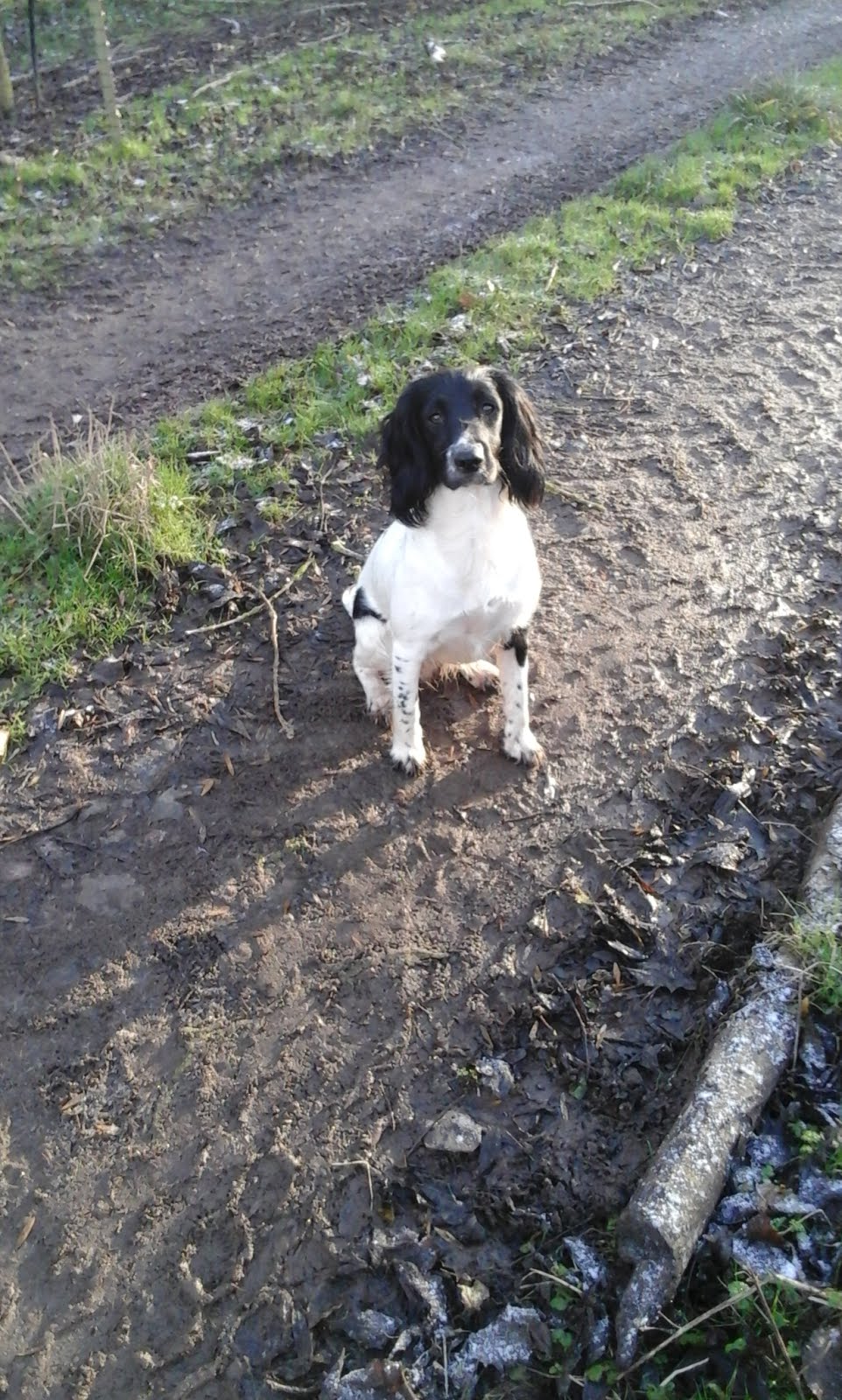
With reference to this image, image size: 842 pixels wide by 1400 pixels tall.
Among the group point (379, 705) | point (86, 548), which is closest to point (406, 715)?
point (379, 705)

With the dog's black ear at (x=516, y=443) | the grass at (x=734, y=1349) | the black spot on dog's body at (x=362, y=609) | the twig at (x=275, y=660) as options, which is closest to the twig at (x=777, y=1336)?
the grass at (x=734, y=1349)

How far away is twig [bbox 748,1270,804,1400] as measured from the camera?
6.47ft

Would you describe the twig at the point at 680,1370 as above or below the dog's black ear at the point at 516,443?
below

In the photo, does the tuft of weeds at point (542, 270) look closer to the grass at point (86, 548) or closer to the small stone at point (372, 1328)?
the grass at point (86, 548)

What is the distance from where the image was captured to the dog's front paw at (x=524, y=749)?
3.87m

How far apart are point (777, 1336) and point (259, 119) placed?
9754 millimetres

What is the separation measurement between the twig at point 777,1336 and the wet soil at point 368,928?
1.85 ft

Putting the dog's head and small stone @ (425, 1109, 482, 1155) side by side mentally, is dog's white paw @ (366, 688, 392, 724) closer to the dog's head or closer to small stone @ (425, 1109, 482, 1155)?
the dog's head

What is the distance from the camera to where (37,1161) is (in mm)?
2883

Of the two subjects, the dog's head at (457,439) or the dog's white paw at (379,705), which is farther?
the dog's white paw at (379,705)

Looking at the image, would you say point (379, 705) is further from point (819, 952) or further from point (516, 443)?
point (819, 952)

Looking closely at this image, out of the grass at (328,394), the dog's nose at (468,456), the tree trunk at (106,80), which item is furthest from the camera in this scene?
the tree trunk at (106,80)

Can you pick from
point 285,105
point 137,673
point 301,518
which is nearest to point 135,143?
point 285,105

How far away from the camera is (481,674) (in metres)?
4.21
